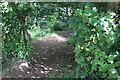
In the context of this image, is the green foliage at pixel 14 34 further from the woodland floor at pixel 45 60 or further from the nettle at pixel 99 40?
the nettle at pixel 99 40

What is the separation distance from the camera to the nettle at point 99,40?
5.09 feet

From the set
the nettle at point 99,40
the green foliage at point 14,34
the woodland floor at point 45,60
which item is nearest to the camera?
the nettle at point 99,40

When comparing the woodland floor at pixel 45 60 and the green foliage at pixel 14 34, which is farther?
the woodland floor at pixel 45 60

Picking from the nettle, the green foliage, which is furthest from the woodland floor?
the nettle

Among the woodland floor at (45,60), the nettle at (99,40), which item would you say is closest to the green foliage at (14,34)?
the woodland floor at (45,60)

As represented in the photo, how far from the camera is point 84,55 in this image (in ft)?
5.46

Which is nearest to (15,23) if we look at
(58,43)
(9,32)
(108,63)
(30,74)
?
(9,32)

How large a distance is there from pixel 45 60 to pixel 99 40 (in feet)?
4.93

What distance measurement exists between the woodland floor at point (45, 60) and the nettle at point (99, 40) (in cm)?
81

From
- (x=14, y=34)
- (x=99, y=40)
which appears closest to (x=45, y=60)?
(x=14, y=34)

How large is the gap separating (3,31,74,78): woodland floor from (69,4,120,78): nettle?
0.81m

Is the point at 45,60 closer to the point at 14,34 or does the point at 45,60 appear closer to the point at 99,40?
the point at 14,34

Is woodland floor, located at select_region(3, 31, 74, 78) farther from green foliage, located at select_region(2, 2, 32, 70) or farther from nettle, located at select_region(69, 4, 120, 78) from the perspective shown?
nettle, located at select_region(69, 4, 120, 78)

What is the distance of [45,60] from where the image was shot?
3002 mm
